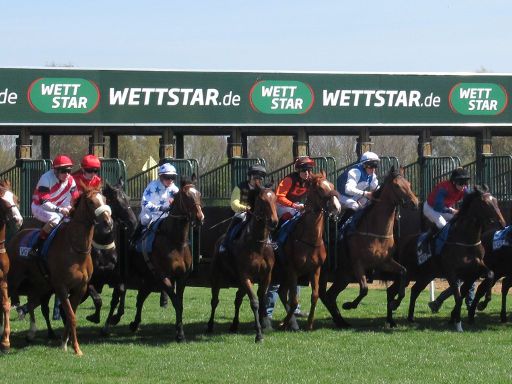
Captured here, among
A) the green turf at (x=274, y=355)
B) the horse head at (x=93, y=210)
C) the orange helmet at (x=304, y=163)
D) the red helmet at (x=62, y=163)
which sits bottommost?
the green turf at (x=274, y=355)

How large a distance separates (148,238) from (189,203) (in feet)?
2.92

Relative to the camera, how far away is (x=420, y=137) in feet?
88.4

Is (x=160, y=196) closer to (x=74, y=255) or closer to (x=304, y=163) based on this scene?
(x=304, y=163)

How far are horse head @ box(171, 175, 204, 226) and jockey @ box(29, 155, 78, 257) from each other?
1119mm

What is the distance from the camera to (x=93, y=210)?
11195 mm

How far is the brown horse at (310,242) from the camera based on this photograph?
12820 mm

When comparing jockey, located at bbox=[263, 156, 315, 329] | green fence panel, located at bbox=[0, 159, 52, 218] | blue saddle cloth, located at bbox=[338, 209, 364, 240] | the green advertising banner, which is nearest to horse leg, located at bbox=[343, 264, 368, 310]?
blue saddle cloth, located at bbox=[338, 209, 364, 240]

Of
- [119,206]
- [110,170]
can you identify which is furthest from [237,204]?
[110,170]

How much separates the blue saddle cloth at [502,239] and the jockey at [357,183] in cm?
169

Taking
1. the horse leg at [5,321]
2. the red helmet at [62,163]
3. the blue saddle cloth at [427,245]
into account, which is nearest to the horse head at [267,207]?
the red helmet at [62,163]

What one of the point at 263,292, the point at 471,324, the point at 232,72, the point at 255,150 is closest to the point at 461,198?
the point at 471,324

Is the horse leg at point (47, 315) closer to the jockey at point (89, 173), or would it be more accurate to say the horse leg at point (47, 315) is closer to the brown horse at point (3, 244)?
the brown horse at point (3, 244)

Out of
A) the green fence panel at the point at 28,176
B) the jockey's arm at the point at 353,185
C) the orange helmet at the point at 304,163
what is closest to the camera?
the orange helmet at the point at 304,163

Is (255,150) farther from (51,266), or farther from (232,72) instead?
(51,266)
